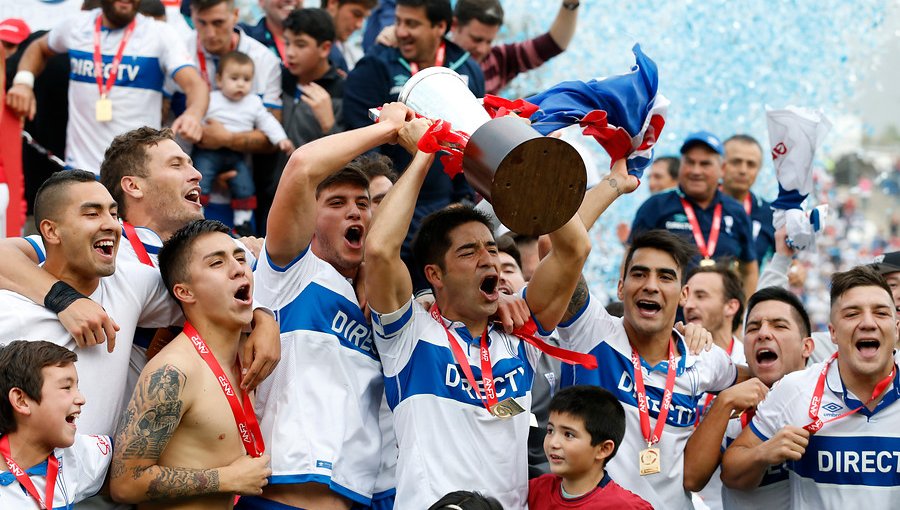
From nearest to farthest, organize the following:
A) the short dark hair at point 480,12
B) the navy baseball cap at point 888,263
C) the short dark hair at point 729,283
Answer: the navy baseball cap at point 888,263
the short dark hair at point 729,283
the short dark hair at point 480,12

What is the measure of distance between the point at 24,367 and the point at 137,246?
96 centimetres

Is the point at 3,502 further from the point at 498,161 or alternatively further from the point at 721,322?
the point at 721,322

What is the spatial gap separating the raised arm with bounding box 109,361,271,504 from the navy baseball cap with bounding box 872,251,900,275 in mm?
3665

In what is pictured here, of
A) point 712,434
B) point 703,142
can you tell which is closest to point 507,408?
point 712,434

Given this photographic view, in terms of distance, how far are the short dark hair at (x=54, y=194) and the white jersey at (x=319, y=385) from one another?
2.59 ft

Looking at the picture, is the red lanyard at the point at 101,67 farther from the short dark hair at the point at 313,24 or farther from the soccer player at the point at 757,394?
the soccer player at the point at 757,394

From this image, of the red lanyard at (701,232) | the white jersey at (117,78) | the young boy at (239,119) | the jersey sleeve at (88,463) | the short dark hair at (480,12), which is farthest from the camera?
the short dark hair at (480,12)

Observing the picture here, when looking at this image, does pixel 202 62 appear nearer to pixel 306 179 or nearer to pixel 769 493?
pixel 306 179

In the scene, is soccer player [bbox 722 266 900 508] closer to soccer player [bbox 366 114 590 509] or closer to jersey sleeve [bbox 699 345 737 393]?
jersey sleeve [bbox 699 345 737 393]

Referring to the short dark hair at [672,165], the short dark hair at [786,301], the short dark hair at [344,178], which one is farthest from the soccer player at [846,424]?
the short dark hair at [672,165]

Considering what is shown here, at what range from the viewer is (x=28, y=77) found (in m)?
7.31

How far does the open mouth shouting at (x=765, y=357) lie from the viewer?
5.95m

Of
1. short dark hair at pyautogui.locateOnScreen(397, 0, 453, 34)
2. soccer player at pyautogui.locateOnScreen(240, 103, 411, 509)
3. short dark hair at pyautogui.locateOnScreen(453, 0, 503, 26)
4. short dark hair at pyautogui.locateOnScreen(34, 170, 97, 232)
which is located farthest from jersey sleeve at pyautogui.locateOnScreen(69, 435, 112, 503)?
short dark hair at pyautogui.locateOnScreen(453, 0, 503, 26)

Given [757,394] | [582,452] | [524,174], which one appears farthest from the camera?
[757,394]
